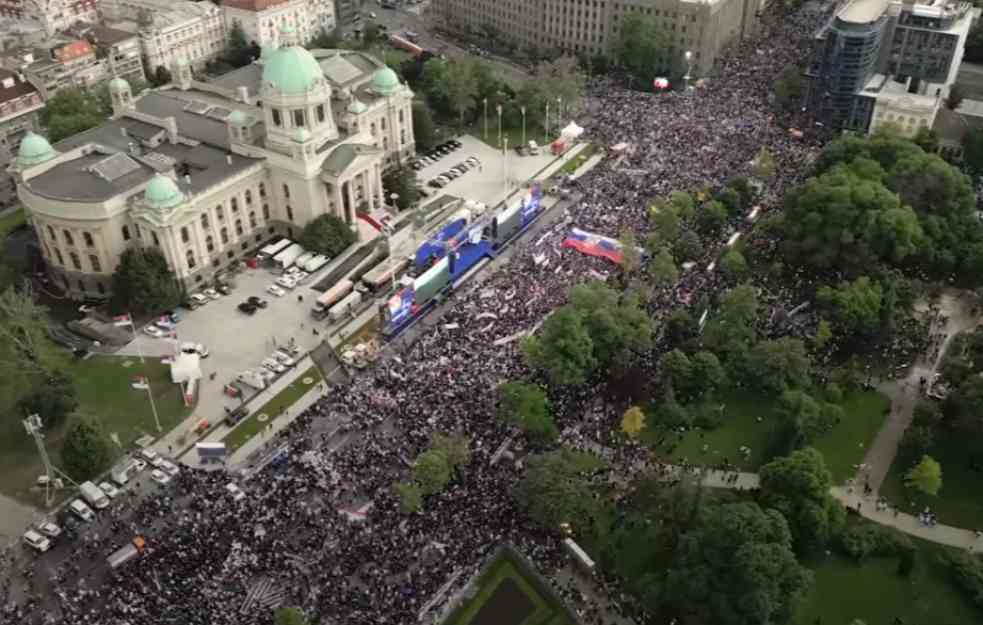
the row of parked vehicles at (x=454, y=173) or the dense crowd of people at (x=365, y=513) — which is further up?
the dense crowd of people at (x=365, y=513)

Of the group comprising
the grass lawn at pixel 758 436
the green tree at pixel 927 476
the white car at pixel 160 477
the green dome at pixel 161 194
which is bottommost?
the white car at pixel 160 477

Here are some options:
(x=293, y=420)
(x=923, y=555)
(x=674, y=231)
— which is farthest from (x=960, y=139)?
(x=293, y=420)

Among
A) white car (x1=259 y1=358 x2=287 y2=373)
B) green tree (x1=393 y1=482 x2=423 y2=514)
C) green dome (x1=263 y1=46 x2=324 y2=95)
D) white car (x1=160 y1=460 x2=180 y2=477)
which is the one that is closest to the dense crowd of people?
green tree (x1=393 y1=482 x2=423 y2=514)

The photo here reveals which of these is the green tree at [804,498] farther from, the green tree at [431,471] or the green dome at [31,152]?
the green dome at [31,152]

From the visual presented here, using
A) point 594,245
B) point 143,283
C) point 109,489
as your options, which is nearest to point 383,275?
point 594,245

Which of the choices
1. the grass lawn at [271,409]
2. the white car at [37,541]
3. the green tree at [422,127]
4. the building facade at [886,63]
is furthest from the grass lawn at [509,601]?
the building facade at [886,63]
